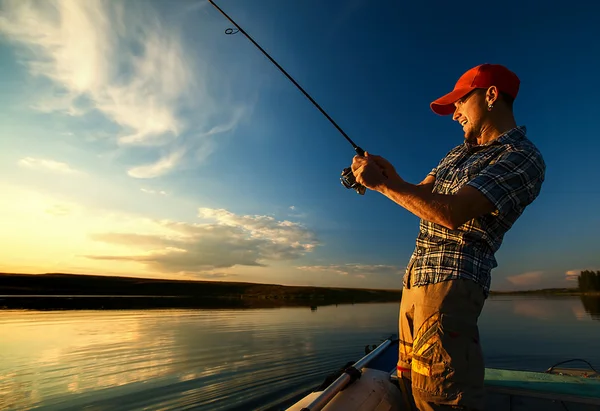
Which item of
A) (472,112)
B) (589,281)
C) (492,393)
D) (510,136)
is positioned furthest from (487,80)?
(589,281)

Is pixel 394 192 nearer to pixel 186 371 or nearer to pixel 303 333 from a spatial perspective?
pixel 186 371

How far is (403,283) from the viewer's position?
2520 millimetres

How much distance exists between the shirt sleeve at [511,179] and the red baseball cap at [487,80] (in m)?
0.59

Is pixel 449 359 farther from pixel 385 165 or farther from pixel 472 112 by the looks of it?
pixel 472 112

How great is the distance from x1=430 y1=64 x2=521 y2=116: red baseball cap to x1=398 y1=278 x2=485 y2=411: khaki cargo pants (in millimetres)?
1470

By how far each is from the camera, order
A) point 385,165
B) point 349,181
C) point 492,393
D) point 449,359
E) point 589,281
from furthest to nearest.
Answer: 1. point 589,281
2. point 492,393
3. point 349,181
4. point 385,165
5. point 449,359

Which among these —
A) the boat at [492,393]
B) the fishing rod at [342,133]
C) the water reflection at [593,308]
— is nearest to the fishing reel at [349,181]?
the fishing rod at [342,133]

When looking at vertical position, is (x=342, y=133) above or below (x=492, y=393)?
above

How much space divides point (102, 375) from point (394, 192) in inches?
398

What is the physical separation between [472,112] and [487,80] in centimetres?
25

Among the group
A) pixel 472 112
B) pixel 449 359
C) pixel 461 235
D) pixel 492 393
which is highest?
pixel 472 112

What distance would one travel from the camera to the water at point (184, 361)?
23.9ft

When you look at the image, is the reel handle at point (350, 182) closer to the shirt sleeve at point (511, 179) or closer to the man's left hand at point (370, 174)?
the man's left hand at point (370, 174)

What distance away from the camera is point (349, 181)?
3.04 metres
